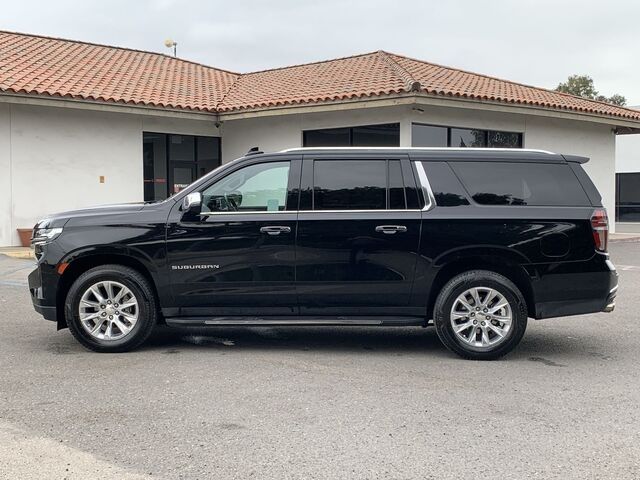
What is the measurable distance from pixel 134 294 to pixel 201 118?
1214cm

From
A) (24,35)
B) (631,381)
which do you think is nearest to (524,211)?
(631,381)

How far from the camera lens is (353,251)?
6176mm

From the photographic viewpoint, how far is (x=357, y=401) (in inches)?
194

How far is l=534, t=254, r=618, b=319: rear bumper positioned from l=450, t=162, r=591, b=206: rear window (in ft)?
2.05

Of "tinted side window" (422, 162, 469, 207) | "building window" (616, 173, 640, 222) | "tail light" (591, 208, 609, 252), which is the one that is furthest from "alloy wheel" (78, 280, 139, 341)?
"building window" (616, 173, 640, 222)

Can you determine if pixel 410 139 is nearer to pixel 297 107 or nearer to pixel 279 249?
pixel 297 107

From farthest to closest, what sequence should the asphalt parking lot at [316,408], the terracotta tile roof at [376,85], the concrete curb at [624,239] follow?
the concrete curb at [624,239] → the terracotta tile roof at [376,85] → the asphalt parking lot at [316,408]

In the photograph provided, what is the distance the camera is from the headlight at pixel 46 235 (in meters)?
6.31

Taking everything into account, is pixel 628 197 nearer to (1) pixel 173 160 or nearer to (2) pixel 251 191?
(1) pixel 173 160

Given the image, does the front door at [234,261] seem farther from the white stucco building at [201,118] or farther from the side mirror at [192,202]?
the white stucco building at [201,118]

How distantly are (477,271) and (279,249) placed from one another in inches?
75.1

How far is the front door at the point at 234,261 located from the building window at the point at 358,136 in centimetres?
1046

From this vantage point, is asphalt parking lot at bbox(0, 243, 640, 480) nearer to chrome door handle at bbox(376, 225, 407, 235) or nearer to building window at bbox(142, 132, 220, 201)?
chrome door handle at bbox(376, 225, 407, 235)

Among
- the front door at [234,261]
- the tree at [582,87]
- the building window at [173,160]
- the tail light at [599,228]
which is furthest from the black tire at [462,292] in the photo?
the tree at [582,87]
